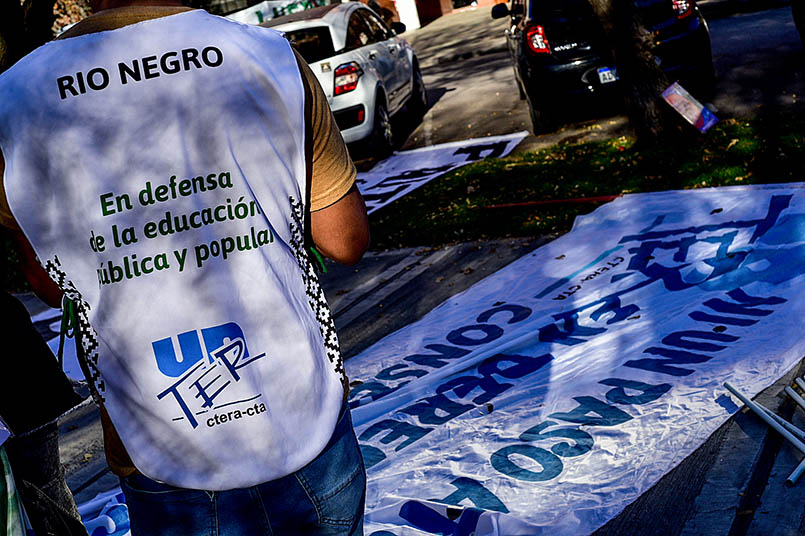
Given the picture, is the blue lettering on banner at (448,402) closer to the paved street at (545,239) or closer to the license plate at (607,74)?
the paved street at (545,239)

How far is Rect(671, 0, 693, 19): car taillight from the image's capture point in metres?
8.91

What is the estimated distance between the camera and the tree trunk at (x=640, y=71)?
25.4ft

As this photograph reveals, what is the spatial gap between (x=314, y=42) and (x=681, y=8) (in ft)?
14.2

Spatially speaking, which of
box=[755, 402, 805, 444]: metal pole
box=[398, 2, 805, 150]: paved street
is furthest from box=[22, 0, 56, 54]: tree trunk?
box=[398, 2, 805, 150]: paved street

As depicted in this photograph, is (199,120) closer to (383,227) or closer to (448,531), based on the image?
(448,531)

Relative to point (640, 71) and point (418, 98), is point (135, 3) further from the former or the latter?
point (418, 98)

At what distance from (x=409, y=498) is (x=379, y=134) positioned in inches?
306

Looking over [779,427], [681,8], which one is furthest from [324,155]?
[681,8]

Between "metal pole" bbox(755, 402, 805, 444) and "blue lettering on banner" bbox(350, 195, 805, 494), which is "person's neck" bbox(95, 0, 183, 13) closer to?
"blue lettering on banner" bbox(350, 195, 805, 494)

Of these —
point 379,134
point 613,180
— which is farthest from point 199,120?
point 379,134

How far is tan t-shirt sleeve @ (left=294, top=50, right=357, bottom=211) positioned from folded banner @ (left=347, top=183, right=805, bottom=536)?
5.63ft

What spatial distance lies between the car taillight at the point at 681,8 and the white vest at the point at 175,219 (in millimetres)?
8338

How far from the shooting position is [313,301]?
1622mm

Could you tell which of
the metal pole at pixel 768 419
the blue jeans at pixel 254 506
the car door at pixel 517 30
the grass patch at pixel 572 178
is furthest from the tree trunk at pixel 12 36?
the car door at pixel 517 30
